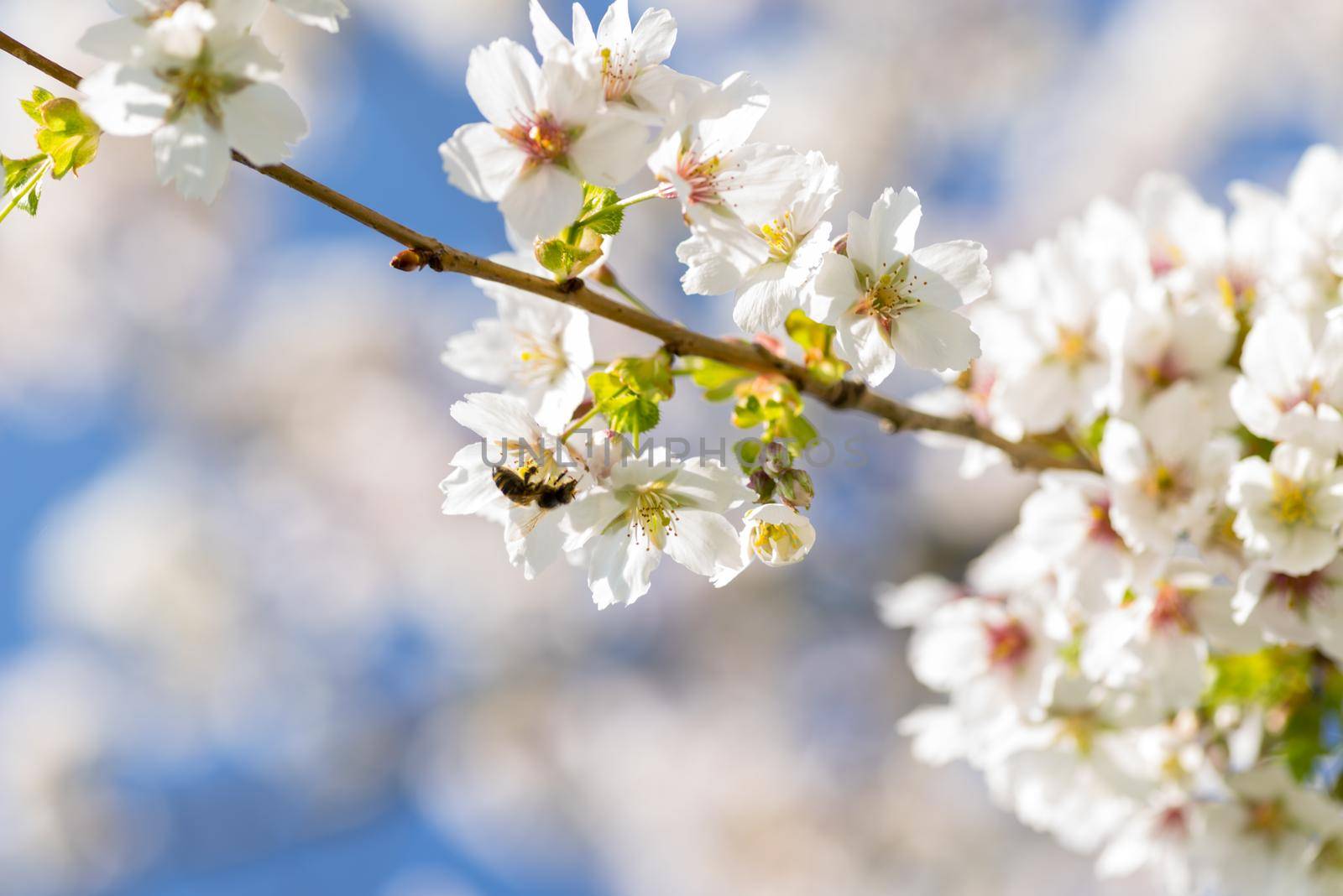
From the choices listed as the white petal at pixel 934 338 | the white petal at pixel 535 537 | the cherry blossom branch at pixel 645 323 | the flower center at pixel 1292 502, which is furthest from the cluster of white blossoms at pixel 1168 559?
the white petal at pixel 535 537

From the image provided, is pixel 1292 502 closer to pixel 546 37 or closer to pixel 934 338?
pixel 934 338

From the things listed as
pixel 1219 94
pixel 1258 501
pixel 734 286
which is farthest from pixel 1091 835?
pixel 1219 94

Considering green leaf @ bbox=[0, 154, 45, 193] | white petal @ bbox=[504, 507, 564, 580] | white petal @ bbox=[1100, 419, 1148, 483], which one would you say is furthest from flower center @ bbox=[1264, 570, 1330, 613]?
green leaf @ bbox=[0, 154, 45, 193]

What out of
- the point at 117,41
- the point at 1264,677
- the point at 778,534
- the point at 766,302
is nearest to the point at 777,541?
the point at 778,534

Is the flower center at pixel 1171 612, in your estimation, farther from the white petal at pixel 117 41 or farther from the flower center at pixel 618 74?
the white petal at pixel 117 41

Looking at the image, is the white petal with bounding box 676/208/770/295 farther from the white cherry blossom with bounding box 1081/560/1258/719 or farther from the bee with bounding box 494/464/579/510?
the white cherry blossom with bounding box 1081/560/1258/719

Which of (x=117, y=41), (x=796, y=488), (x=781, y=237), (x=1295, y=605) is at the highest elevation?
(x=117, y=41)

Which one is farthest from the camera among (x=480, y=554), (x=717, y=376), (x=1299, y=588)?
(x=480, y=554)
